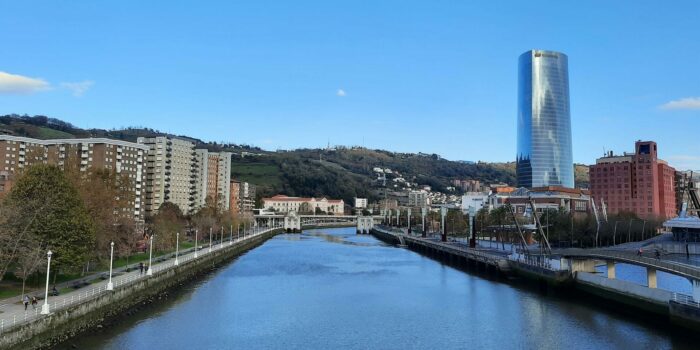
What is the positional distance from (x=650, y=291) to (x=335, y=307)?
2246 cm

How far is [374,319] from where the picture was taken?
3694 centimetres

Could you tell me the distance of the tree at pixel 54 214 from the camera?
34.7 meters

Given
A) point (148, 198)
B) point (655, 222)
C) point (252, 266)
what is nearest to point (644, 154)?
point (655, 222)

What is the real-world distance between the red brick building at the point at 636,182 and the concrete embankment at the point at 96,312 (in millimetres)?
124139

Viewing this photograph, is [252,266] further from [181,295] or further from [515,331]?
[515,331]

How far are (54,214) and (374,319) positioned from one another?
2268cm

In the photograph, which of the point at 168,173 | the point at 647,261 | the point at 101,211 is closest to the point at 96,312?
the point at 101,211

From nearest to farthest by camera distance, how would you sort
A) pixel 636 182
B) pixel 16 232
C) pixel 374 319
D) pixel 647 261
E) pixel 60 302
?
pixel 60 302 → pixel 16 232 → pixel 374 319 → pixel 647 261 → pixel 636 182

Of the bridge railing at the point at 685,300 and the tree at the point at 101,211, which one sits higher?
the tree at the point at 101,211

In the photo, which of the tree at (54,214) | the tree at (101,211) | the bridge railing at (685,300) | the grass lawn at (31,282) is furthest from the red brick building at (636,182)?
the tree at (54,214)

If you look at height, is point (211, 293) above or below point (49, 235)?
below

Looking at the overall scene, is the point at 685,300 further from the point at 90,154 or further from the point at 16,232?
the point at 90,154

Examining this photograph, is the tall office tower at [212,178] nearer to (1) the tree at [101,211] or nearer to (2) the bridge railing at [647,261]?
(1) the tree at [101,211]

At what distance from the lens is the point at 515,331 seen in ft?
111
